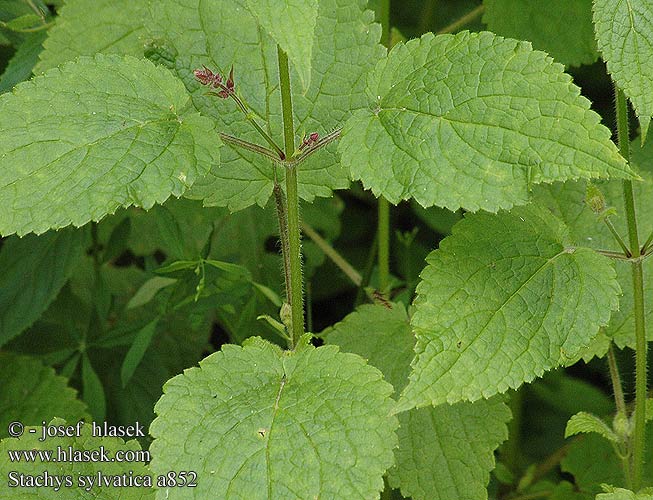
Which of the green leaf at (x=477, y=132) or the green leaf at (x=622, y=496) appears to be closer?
the green leaf at (x=477, y=132)

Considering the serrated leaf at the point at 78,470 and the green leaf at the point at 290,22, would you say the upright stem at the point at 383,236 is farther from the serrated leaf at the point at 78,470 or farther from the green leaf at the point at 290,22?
the green leaf at the point at 290,22

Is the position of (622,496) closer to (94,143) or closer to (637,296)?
(637,296)

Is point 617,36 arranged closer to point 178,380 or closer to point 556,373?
point 178,380

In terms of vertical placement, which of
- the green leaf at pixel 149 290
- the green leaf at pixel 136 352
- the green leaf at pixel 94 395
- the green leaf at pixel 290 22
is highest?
the green leaf at pixel 290 22

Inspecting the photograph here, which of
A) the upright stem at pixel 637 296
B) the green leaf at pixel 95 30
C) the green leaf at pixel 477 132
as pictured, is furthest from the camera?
the green leaf at pixel 95 30

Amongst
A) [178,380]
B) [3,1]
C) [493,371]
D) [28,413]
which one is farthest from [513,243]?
[3,1]

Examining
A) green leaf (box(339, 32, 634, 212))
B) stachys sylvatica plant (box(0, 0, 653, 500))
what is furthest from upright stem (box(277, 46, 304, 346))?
green leaf (box(339, 32, 634, 212))

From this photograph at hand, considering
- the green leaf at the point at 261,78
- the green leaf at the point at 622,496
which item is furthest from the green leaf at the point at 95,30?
the green leaf at the point at 622,496
